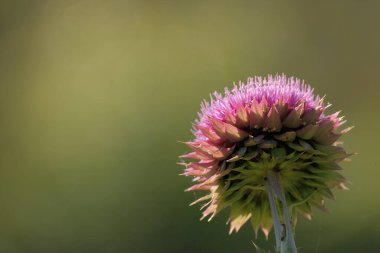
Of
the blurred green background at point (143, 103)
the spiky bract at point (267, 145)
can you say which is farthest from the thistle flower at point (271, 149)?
the blurred green background at point (143, 103)

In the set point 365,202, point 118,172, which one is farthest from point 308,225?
point 118,172

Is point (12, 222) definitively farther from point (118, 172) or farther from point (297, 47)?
point (297, 47)

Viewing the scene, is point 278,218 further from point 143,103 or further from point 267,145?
point 143,103

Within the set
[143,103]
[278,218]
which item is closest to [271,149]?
[278,218]

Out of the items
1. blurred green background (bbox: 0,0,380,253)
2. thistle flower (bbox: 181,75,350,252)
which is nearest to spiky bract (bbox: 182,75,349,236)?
thistle flower (bbox: 181,75,350,252)

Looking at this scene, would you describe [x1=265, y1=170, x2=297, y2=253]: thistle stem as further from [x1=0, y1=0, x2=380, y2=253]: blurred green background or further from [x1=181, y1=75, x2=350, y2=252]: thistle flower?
[x1=0, y1=0, x2=380, y2=253]: blurred green background

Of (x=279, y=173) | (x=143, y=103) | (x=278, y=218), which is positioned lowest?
(x=278, y=218)

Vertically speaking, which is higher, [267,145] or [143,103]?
A: [143,103]
